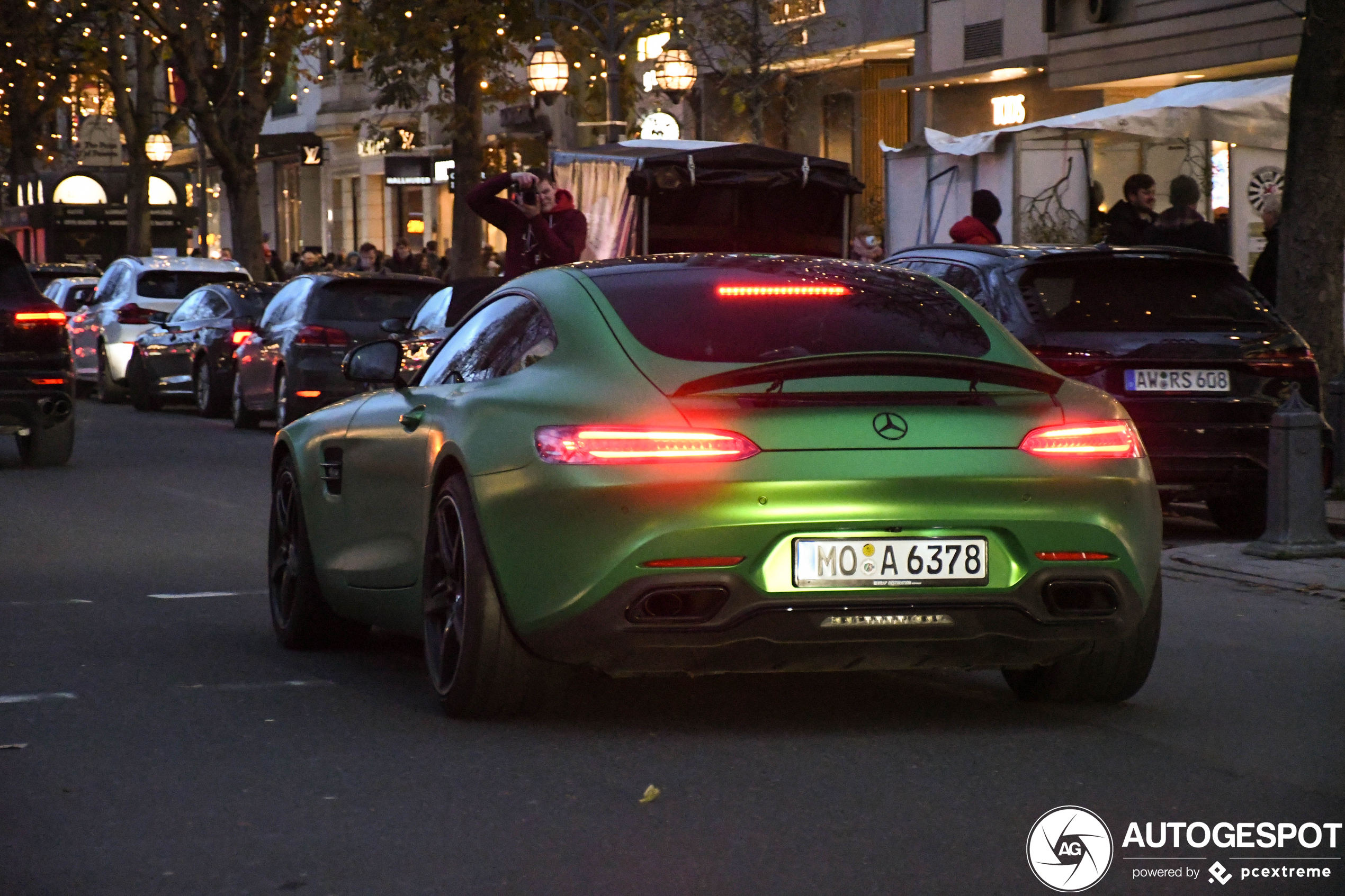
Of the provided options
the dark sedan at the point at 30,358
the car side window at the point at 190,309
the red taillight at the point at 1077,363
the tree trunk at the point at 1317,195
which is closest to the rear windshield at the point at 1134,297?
the red taillight at the point at 1077,363

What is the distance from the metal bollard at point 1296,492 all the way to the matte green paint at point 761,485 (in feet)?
16.3

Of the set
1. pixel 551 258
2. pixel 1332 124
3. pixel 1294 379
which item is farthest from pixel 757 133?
pixel 1294 379

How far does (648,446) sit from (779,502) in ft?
1.22

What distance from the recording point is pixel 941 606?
251 inches

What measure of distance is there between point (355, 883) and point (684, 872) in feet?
2.22

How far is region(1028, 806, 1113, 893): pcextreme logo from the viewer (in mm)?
5039

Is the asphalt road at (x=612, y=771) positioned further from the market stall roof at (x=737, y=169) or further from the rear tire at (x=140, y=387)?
the rear tire at (x=140, y=387)

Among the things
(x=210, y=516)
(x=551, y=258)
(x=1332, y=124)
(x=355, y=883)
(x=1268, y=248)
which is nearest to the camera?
(x=355, y=883)

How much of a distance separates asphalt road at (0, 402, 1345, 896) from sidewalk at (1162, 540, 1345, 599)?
1.22 m

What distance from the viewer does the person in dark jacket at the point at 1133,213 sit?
17781 mm

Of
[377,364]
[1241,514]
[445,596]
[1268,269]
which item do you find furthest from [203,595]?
[1268,269]

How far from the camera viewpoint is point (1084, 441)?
658 centimetres

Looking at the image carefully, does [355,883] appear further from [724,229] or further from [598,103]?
[598,103]

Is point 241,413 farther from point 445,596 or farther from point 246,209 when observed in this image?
point 445,596
